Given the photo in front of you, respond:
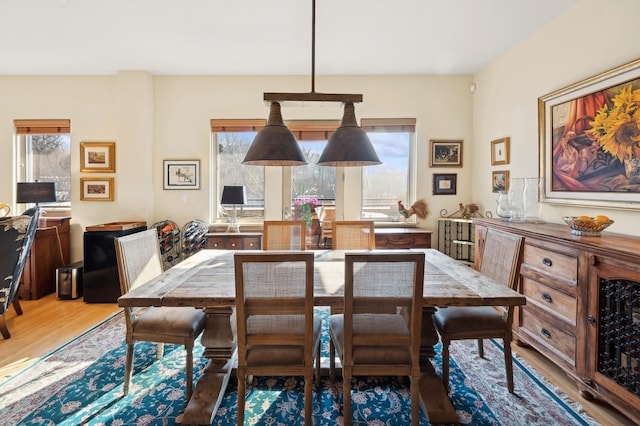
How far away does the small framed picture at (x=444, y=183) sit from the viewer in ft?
13.9

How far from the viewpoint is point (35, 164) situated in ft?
14.2

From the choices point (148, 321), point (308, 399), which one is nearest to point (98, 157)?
point (148, 321)

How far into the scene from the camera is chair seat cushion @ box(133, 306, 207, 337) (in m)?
1.93

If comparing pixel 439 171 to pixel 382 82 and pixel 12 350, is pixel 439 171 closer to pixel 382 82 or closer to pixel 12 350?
pixel 382 82

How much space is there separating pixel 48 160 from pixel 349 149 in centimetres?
452

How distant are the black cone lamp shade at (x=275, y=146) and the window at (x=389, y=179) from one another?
2.39 metres

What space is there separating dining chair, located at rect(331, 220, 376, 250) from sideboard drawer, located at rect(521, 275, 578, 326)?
1274 mm

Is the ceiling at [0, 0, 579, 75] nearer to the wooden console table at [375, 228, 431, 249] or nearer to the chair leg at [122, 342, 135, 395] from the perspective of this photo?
the wooden console table at [375, 228, 431, 249]

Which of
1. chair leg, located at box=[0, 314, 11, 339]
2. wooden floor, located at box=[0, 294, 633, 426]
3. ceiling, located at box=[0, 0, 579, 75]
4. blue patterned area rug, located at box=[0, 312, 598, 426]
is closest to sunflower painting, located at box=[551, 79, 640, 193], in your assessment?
ceiling, located at box=[0, 0, 579, 75]

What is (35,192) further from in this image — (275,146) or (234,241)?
(275,146)

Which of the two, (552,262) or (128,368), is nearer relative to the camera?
(128,368)

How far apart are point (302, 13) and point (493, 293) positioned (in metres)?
2.61

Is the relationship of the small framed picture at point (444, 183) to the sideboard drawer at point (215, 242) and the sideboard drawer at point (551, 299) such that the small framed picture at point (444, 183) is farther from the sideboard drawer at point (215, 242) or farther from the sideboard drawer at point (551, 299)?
the sideboard drawer at point (215, 242)

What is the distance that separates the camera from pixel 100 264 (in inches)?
145
